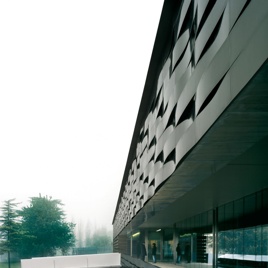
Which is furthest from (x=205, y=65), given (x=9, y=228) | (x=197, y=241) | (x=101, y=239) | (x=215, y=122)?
(x=101, y=239)

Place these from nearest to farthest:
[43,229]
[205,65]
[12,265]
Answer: [205,65] → [12,265] → [43,229]

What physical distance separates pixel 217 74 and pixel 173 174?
7701mm

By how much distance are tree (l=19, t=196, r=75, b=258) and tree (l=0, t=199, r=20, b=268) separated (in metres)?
3.92

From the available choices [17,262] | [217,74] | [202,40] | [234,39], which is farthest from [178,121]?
[17,262]

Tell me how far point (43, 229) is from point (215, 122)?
415ft

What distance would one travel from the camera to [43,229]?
131125 mm

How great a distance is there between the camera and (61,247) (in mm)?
134625

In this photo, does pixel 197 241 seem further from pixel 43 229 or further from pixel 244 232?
pixel 43 229

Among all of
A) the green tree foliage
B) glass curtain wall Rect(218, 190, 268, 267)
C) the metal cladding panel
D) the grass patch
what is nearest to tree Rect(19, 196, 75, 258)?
the grass patch

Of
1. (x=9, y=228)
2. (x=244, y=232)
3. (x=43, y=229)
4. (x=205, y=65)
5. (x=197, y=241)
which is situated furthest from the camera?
(x=43, y=229)

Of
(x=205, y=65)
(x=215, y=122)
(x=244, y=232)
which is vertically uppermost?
(x=205, y=65)

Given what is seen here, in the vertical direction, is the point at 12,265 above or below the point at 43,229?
below

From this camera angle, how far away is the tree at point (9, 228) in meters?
120

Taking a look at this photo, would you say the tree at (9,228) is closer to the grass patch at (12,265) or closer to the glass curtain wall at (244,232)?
the grass patch at (12,265)
